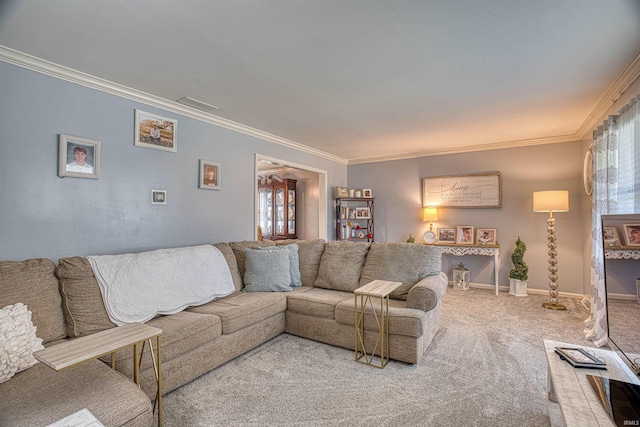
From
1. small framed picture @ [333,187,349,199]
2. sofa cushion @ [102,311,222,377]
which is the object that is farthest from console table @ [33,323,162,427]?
small framed picture @ [333,187,349,199]

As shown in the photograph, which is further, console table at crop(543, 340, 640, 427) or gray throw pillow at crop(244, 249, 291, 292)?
gray throw pillow at crop(244, 249, 291, 292)

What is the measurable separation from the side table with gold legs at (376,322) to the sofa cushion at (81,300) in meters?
1.81

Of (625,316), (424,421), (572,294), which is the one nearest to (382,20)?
(625,316)

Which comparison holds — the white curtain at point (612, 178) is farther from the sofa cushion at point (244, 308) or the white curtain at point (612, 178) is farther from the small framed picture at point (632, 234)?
the sofa cushion at point (244, 308)

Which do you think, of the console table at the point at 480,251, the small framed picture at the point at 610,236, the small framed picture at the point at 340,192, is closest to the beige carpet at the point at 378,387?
the small framed picture at the point at 610,236

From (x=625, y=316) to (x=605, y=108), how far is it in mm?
2527

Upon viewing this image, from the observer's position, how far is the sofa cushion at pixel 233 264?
A: 318 cm

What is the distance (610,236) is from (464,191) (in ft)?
11.5

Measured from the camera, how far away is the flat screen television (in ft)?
4.81

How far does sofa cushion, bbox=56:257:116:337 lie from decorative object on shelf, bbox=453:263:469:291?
4713 millimetres

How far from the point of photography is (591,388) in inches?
Result: 54.8

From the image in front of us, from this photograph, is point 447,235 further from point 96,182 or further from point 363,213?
point 96,182

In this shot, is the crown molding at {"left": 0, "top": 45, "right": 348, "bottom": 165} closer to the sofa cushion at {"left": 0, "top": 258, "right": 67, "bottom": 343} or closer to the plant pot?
the sofa cushion at {"left": 0, "top": 258, "right": 67, "bottom": 343}

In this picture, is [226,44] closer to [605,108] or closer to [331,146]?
[331,146]
